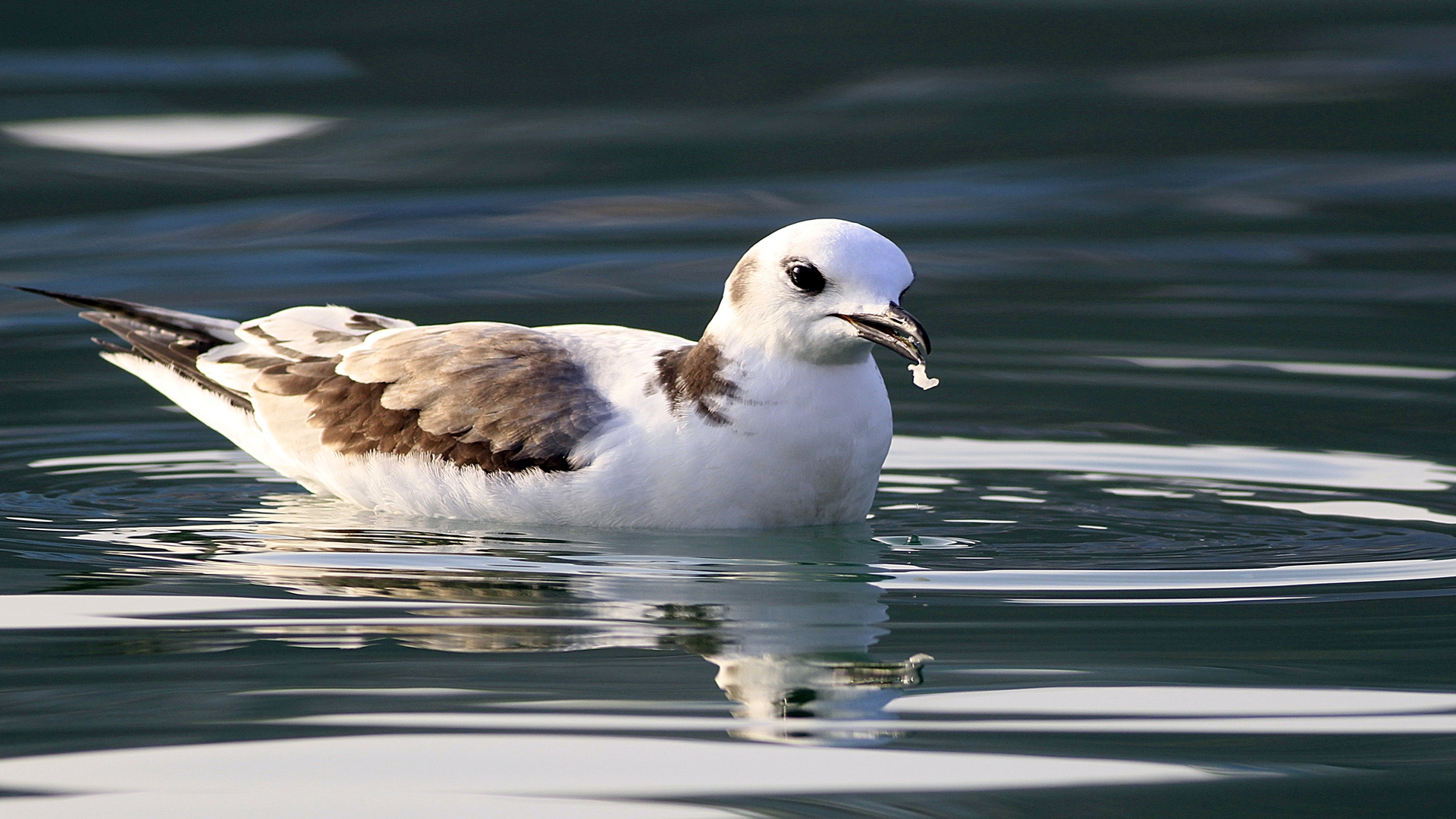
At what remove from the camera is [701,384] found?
7.44 metres

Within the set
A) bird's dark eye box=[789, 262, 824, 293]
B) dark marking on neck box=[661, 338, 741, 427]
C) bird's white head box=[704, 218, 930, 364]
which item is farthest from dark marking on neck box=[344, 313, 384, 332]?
bird's dark eye box=[789, 262, 824, 293]

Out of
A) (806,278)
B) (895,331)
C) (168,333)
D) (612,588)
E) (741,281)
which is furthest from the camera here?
(168,333)

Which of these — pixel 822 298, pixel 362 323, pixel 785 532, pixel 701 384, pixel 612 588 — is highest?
pixel 822 298

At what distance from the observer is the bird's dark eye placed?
23.1 ft

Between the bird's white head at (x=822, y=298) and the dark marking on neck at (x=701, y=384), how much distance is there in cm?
8

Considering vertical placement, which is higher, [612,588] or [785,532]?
[785,532]

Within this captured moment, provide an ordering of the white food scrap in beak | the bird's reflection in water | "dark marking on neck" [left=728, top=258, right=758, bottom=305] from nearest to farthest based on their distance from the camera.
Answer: the bird's reflection in water < the white food scrap in beak < "dark marking on neck" [left=728, top=258, right=758, bottom=305]

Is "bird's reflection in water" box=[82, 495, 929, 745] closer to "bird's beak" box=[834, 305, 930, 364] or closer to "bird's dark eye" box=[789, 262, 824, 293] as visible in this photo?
"bird's beak" box=[834, 305, 930, 364]

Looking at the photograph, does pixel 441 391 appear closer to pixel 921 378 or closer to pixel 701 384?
pixel 701 384

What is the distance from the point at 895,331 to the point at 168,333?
12.5 feet

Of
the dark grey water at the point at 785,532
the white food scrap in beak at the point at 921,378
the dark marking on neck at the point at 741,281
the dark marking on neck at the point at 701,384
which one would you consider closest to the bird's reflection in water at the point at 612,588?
the dark grey water at the point at 785,532

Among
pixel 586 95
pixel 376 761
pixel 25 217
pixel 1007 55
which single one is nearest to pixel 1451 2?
pixel 1007 55

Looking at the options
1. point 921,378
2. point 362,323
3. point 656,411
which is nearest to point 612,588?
point 656,411

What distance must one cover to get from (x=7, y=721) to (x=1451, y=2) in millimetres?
12734
